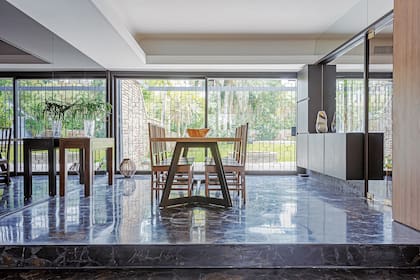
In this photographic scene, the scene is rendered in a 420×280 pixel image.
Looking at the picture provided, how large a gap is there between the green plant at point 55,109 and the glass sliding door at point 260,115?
10.1 ft

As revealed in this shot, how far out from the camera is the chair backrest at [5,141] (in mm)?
4109

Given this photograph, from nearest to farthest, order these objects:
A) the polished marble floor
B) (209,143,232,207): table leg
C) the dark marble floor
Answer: the dark marble floor → the polished marble floor → (209,143,232,207): table leg

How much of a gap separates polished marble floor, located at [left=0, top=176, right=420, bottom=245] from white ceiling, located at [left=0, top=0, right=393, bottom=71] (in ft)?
6.83

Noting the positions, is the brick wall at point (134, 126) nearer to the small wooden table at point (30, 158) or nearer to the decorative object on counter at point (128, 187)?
the decorative object on counter at point (128, 187)

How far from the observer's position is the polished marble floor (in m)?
2.83

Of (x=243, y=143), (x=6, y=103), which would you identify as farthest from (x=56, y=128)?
(x=243, y=143)

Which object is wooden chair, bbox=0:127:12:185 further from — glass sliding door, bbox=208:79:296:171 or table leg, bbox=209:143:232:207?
glass sliding door, bbox=208:79:296:171

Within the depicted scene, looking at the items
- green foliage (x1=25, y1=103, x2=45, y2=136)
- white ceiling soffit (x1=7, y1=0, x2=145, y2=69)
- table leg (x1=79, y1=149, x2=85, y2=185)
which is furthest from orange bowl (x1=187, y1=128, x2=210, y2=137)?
table leg (x1=79, y1=149, x2=85, y2=185)

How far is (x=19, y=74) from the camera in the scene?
4.25 m

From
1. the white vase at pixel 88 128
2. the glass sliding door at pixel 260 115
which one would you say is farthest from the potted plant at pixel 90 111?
the glass sliding door at pixel 260 115

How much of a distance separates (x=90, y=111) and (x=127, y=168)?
1.33 meters

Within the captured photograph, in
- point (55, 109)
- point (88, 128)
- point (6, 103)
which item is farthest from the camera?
point (88, 128)

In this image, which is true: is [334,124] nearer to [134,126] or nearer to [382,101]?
[382,101]

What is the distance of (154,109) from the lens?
302 inches
